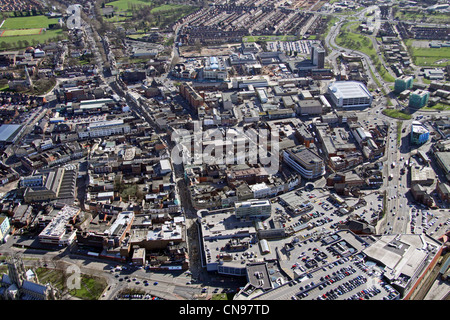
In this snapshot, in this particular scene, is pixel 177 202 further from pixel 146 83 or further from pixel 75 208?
pixel 146 83

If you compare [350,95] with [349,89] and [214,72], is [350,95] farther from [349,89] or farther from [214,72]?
[214,72]

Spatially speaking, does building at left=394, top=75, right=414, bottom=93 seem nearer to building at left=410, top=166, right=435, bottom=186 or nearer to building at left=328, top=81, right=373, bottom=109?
building at left=328, top=81, right=373, bottom=109

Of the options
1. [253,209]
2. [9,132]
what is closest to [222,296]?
[253,209]

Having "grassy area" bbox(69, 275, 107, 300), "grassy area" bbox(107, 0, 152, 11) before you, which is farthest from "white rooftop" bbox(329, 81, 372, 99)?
"grassy area" bbox(107, 0, 152, 11)

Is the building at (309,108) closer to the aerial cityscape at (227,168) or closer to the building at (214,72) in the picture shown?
the aerial cityscape at (227,168)

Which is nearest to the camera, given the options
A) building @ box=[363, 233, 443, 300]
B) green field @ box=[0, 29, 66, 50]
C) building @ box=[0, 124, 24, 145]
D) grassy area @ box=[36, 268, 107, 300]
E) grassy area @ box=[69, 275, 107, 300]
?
Answer: building @ box=[363, 233, 443, 300]

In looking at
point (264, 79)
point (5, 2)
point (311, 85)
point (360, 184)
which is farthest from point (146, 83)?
point (5, 2)
